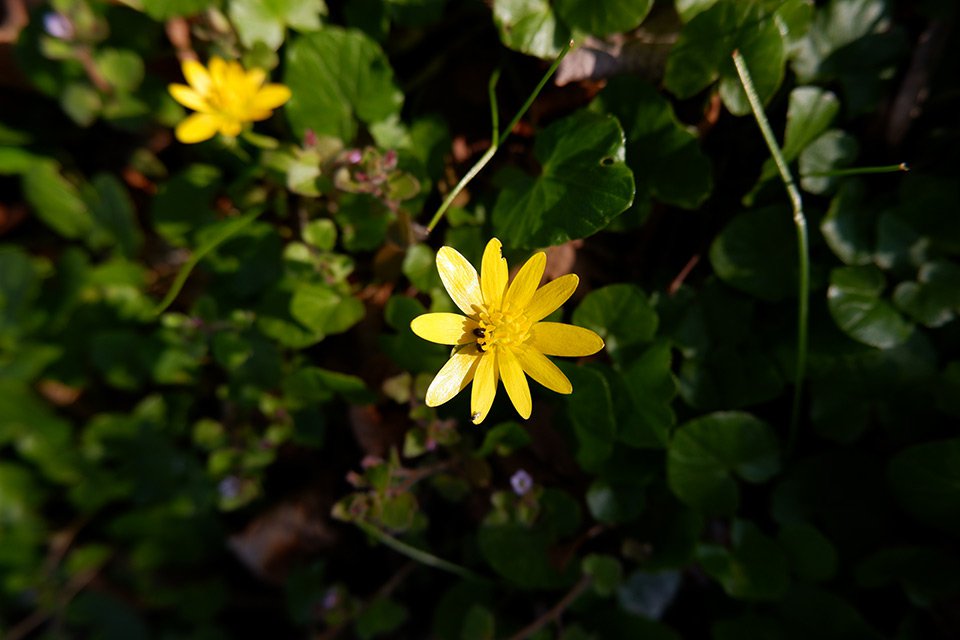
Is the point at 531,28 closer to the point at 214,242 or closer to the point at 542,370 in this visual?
the point at 542,370

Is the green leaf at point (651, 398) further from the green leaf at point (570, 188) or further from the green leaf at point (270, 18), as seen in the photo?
the green leaf at point (270, 18)

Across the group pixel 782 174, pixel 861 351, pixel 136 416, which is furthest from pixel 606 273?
pixel 136 416

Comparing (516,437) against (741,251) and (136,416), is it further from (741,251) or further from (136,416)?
(136,416)

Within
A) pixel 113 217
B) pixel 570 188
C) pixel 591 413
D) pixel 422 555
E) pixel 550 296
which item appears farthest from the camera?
pixel 113 217

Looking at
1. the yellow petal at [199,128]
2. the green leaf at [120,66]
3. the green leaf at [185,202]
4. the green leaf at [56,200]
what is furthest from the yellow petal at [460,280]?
the green leaf at [56,200]

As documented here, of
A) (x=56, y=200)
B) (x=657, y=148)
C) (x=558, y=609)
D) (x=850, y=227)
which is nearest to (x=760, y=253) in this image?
(x=850, y=227)

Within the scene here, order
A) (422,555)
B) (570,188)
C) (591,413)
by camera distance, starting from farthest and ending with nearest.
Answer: (422,555) → (591,413) → (570,188)
